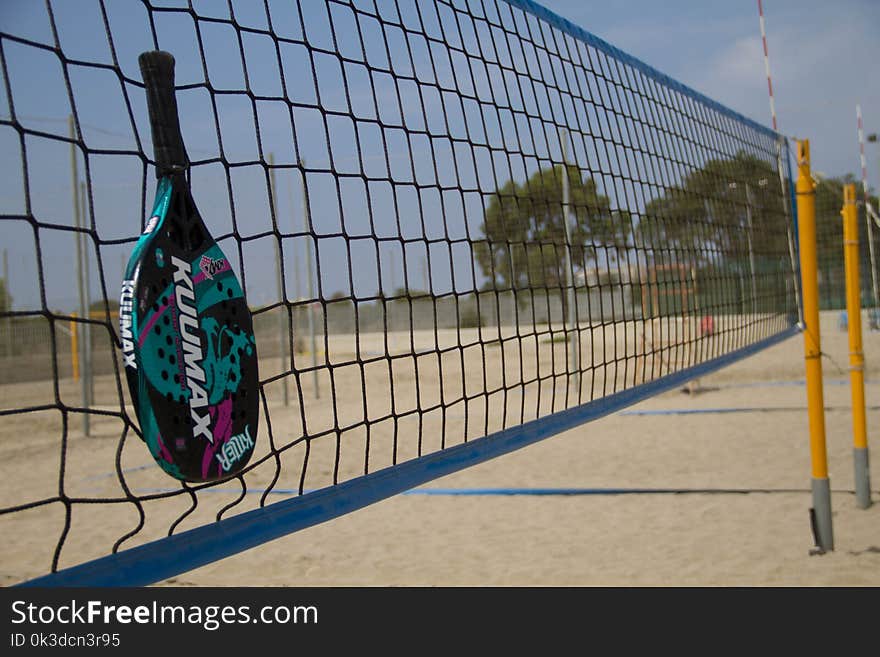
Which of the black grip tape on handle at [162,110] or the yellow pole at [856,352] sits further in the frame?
the yellow pole at [856,352]

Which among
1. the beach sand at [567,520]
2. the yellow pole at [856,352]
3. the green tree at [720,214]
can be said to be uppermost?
the green tree at [720,214]

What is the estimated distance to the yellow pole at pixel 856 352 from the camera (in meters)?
3.61

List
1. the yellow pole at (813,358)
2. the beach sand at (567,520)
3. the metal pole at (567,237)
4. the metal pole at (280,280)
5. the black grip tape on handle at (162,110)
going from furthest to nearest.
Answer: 1. the yellow pole at (813,358)
2. the beach sand at (567,520)
3. the metal pole at (567,237)
4. the metal pole at (280,280)
5. the black grip tape on handle at (162,110)

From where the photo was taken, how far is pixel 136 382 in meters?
1.27

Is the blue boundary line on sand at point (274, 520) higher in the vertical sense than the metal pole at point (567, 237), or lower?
lower

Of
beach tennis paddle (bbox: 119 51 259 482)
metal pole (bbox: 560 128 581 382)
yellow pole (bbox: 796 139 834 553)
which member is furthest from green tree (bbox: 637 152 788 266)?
beach tennis paddle (bbox: 119 51 259 482)

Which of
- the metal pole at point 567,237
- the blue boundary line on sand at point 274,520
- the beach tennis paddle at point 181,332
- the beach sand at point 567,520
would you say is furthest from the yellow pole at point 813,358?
the beach tennis paddle at point 181,332

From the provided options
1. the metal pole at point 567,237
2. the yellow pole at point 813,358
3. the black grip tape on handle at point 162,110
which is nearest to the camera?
the black grip tape on handle at point 162,110

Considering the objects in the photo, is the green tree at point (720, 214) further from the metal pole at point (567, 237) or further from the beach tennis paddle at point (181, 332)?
the beach tennis paddle at point (181, 332)

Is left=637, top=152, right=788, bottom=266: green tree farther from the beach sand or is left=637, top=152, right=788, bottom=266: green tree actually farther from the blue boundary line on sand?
the blue boundary line on sand

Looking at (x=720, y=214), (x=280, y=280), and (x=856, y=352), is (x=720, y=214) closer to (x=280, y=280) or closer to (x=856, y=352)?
(x=856, y=352)

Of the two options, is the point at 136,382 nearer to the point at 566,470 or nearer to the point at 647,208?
the point at 647,208
